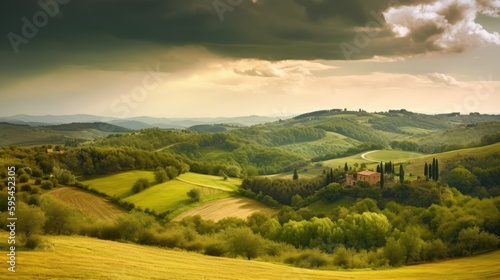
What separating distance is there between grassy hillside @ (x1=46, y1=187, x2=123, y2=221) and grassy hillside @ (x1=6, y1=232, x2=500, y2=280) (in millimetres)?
43444

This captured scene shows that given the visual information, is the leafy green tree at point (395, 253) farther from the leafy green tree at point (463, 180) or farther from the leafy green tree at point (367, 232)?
the leafy green tree at point (463, 180)

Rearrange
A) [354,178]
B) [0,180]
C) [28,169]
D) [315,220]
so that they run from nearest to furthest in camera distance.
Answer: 1. [315,220]
2. [0,180]
3. [28,169]
4. [354,178]

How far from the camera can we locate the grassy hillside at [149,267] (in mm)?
27844

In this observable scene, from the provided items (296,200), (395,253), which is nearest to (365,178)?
(296,200)

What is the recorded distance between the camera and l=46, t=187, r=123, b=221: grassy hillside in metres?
85.6

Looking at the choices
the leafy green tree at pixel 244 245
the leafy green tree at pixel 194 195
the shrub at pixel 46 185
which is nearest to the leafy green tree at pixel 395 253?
the leafy green tree at pixel 244 245

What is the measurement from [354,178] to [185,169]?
56.5m

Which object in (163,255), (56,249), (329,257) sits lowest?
(329,257)

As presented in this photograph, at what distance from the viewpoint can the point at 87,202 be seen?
91.2 meters

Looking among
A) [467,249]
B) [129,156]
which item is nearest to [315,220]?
[467,249]

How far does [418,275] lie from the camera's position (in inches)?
1593

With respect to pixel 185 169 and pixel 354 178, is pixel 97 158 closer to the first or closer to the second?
pixel 185 169

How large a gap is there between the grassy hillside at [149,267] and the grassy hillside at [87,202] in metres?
43.4

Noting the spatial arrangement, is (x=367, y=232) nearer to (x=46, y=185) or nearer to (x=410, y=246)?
(x=410, y=246)
